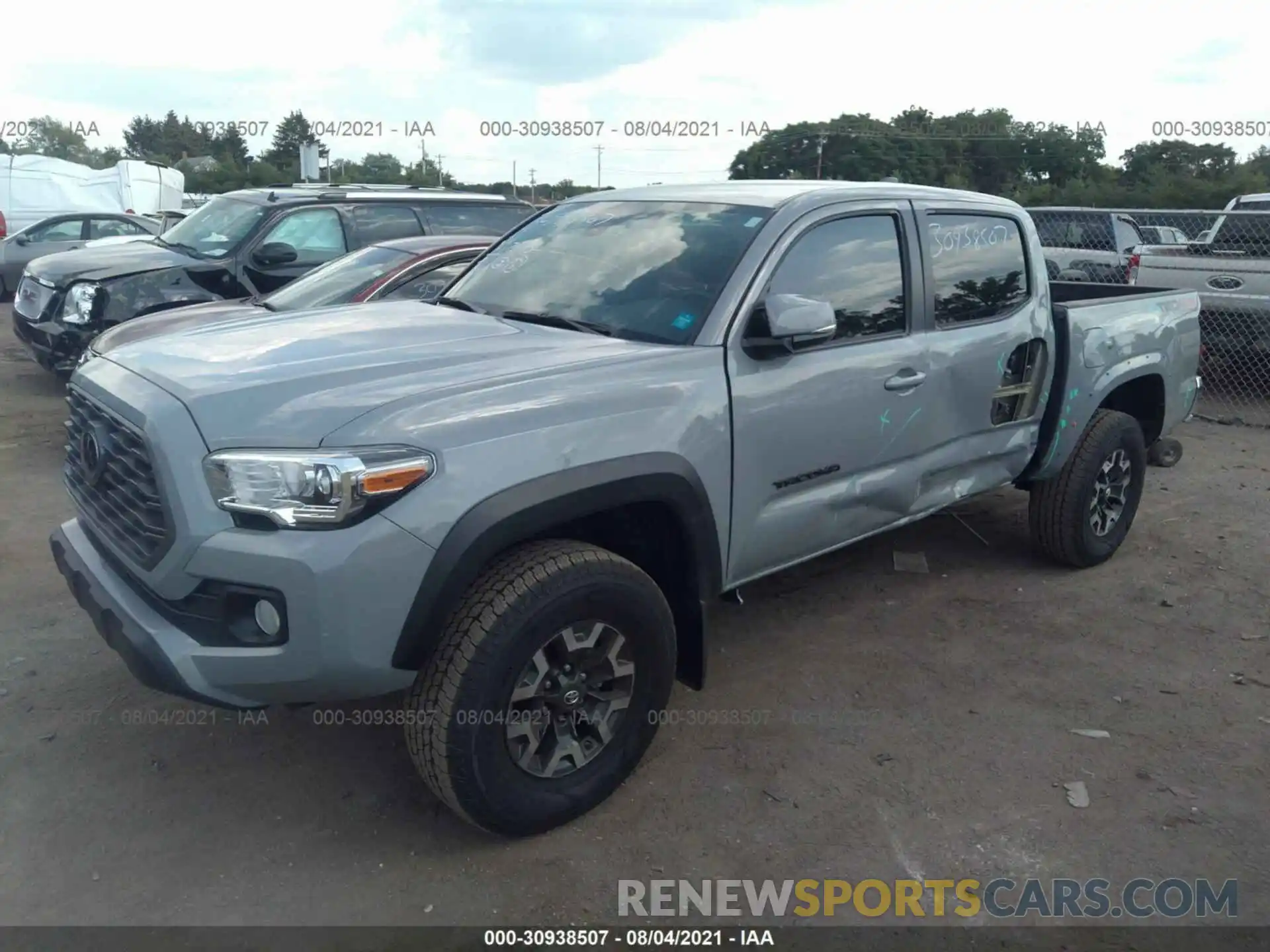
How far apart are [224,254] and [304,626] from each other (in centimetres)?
662

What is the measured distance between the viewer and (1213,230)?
34.1 feet

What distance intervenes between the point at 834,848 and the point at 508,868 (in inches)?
38.4

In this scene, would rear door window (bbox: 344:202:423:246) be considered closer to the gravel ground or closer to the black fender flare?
Answer: the gravel ground

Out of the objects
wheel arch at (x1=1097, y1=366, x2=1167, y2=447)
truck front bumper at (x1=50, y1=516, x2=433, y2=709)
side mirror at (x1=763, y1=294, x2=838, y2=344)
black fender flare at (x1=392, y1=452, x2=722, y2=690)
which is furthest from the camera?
wheel arch at (x1=1097, y1=366, x2=1167, y2=447)

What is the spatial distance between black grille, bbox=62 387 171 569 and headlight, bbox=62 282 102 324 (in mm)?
4833

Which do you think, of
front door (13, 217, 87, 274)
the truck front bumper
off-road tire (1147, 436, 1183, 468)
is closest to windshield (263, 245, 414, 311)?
the truck front bumper

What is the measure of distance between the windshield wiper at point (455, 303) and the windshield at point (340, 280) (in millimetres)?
2281

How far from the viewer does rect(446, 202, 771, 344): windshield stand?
3.52 m

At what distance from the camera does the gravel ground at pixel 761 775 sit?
290 cm

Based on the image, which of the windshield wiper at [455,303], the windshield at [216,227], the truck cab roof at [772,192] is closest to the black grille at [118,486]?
the windshield wiper at [455,303]

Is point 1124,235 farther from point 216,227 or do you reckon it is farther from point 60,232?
point 60,232

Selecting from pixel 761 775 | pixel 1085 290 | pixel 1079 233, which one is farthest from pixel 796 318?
pixel 1079 233

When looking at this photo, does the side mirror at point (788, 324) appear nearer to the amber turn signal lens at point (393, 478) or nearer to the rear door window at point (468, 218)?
the amber turn signal lens at point (393, 478)

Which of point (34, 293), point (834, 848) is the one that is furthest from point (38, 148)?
point (834, 848)
